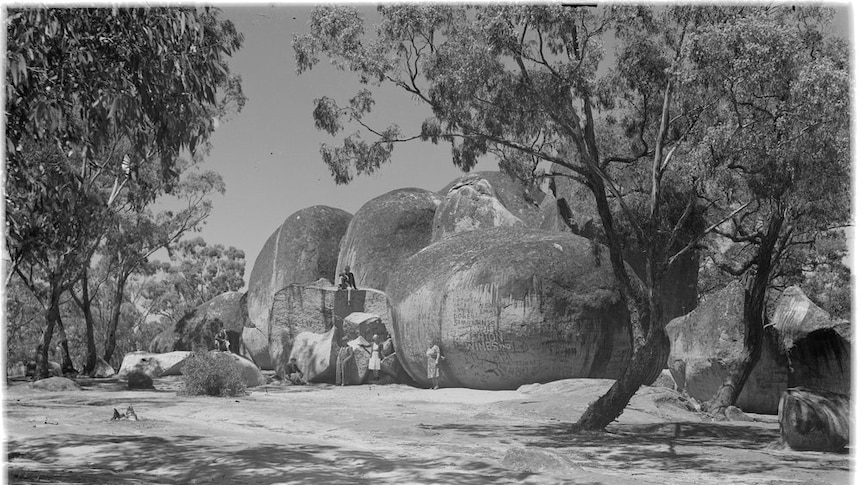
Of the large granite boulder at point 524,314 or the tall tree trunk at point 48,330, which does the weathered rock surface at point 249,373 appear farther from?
the tall tree trunk at point 48,330

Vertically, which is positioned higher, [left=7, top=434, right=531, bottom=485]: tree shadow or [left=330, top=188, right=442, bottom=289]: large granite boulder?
[left=330, top=188, right=442, bottom=289]: large granite boulder

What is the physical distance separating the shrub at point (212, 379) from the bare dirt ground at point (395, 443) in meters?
0.59

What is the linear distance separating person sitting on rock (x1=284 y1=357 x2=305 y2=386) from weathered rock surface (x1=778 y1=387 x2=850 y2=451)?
14815 mm

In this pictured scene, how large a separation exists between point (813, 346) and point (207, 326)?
23550mm

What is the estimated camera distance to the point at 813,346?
17.3 metres

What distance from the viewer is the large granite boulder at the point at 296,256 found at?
3522cm

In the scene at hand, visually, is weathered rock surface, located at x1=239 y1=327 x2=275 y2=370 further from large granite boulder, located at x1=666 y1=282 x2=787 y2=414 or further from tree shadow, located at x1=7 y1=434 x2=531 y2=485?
tree shadow, located at x1=7 y1=434 x2=531 y2=485

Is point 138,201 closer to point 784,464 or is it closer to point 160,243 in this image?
point 160,243

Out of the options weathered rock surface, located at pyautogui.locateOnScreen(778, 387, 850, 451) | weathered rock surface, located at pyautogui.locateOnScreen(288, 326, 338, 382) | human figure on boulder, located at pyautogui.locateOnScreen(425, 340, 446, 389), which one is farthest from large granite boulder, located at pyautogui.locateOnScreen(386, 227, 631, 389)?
weathered rock surface, located at pyautogui.locateOnScreen(778, 387, 850, 451)

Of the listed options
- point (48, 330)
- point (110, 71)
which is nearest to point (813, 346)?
point (110, 71)

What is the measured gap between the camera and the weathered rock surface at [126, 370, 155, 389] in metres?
23.1

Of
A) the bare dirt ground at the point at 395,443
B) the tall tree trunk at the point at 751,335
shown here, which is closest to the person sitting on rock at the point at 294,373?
the bare dirt ground at the point at 395,443

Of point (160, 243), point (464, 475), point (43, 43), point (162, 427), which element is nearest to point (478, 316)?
point (162, 427)

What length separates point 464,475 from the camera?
27.6 feet
